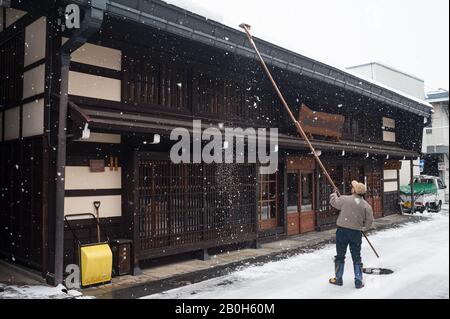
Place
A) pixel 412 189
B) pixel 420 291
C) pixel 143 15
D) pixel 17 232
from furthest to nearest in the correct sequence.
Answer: pixel 412 189
pixel 17 232
pixel 143 15
pixel 420 291

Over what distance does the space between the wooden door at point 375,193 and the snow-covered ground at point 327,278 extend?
6.56m

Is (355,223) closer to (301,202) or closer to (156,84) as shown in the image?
(156,84)

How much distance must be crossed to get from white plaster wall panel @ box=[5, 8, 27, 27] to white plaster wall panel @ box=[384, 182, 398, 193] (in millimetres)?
16266

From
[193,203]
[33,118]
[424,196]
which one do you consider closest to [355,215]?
[193,203]

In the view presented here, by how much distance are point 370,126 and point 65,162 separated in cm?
1386

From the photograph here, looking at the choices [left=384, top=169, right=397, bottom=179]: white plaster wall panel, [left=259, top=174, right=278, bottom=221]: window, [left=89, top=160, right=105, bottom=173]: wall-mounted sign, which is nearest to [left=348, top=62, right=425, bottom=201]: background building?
[left=384, top=169, right=397, bottom=179]: white plaster wall panel

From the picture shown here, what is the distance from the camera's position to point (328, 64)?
12289mm

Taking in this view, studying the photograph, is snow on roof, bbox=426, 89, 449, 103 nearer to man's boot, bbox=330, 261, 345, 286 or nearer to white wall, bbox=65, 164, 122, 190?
man's boot, bbox=330, 261, 345, 286

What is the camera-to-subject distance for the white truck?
20250 mm

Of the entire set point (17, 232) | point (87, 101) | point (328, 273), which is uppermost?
point (87, 101)

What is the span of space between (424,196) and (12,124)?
18.5m

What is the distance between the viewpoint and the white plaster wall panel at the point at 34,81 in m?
7.78

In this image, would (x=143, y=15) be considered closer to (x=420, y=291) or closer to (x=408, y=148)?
(x=420, y=291)

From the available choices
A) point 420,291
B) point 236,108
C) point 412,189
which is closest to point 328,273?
point 420,291
